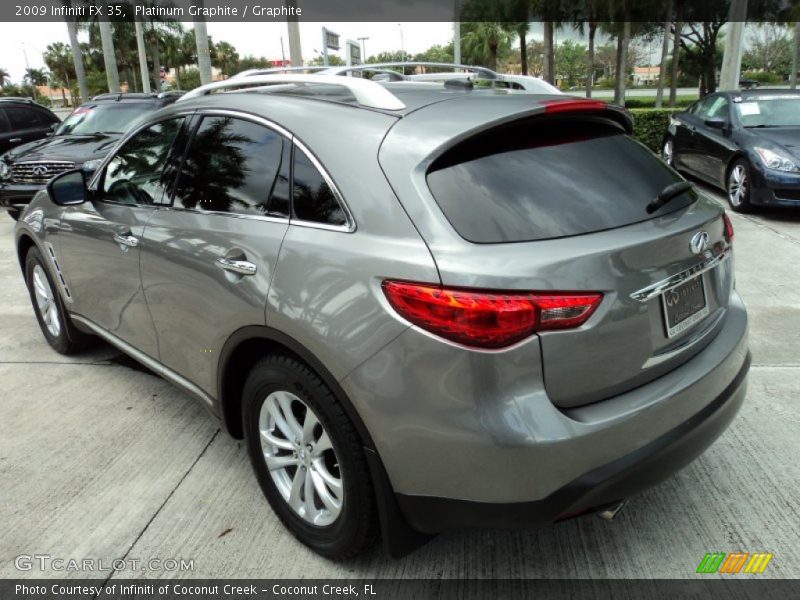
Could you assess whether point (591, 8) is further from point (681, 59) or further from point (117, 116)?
point (117, 116)

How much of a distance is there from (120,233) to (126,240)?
8 cm

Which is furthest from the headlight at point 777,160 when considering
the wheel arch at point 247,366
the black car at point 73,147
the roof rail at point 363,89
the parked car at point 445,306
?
the black car at point 73,147

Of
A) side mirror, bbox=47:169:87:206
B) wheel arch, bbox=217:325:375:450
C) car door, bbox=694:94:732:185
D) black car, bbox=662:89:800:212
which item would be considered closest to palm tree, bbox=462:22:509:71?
black car, bbox=662:89:800:212

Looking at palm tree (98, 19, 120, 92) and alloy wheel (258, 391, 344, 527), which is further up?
palm tree (98, 19, 120, 92)

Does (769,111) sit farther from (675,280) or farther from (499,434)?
(499,434)

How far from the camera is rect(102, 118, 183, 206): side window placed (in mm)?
3100

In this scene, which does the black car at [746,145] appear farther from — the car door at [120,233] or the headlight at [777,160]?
the car door at [120,233]

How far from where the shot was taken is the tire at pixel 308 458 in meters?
2.14

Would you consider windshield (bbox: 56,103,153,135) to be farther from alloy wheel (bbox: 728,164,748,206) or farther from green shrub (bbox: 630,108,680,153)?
green shrub (bbox: 630,108,680,153)

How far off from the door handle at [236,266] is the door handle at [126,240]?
2.52ft

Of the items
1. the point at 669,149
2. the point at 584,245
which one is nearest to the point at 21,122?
the point at 669,149

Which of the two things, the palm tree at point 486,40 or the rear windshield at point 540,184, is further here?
the palm tree at point 486,40

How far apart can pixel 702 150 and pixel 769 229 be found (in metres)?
2.30

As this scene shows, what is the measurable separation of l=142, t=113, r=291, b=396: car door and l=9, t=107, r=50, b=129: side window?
11260 mm
